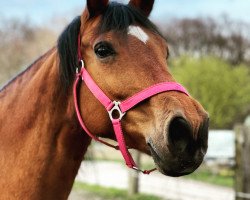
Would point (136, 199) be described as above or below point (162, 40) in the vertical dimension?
below

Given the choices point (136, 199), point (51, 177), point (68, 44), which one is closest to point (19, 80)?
point (68, 44)

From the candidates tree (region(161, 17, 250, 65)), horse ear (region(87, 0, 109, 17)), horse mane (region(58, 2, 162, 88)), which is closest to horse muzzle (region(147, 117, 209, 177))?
horse mane (region(58, 2, 162, 88))

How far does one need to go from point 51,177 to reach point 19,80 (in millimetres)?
721

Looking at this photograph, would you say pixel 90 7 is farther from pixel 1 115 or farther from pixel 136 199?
pixel 136 199

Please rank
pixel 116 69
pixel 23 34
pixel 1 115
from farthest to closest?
pixel 23 34 < pixel 1 115 < pixel 116 69

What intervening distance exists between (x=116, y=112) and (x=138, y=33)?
48 centimetres

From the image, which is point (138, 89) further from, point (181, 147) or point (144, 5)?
point (144, 5)

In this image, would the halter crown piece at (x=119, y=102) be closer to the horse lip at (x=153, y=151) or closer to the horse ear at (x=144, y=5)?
A: the horse lip at (x=153, y=151)

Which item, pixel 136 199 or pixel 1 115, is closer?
pixel 1 115

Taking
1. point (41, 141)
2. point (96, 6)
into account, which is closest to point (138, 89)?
point (96, 6)

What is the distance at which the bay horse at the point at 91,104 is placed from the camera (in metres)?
2.59

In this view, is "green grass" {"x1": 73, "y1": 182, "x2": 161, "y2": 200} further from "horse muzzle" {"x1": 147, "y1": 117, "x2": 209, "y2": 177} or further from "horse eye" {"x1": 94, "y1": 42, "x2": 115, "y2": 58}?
"horse muzzle" {"x1": 147, "y1": 117, "x2": 209, "y2": 177}

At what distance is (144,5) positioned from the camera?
127 inches

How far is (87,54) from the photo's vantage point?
295 cm
